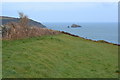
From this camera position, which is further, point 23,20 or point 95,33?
point 95,33

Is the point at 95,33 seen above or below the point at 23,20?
below

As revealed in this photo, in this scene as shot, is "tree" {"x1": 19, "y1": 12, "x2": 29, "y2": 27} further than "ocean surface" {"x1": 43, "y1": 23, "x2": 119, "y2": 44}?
No

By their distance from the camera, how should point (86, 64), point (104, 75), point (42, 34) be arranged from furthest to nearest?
point (42, 34) < point (86, 64) < point (104, 75)

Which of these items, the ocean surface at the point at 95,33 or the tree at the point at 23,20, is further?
the ocean surface at the point at 95,33

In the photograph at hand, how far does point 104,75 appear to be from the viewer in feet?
27.4

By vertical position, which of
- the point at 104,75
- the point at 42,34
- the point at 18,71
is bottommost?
the point at 104,75

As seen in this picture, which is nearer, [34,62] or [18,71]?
[18,71]

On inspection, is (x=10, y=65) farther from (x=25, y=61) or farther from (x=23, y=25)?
(x=23, y=25)

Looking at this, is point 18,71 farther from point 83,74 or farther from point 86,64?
point 86,64

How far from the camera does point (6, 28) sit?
15.7 m

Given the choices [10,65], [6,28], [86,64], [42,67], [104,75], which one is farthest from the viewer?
[6,28]

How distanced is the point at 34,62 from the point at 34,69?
0.93 m

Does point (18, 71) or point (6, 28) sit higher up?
point (6, 28)

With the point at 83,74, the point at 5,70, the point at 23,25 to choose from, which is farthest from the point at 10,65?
the point at 23,25
